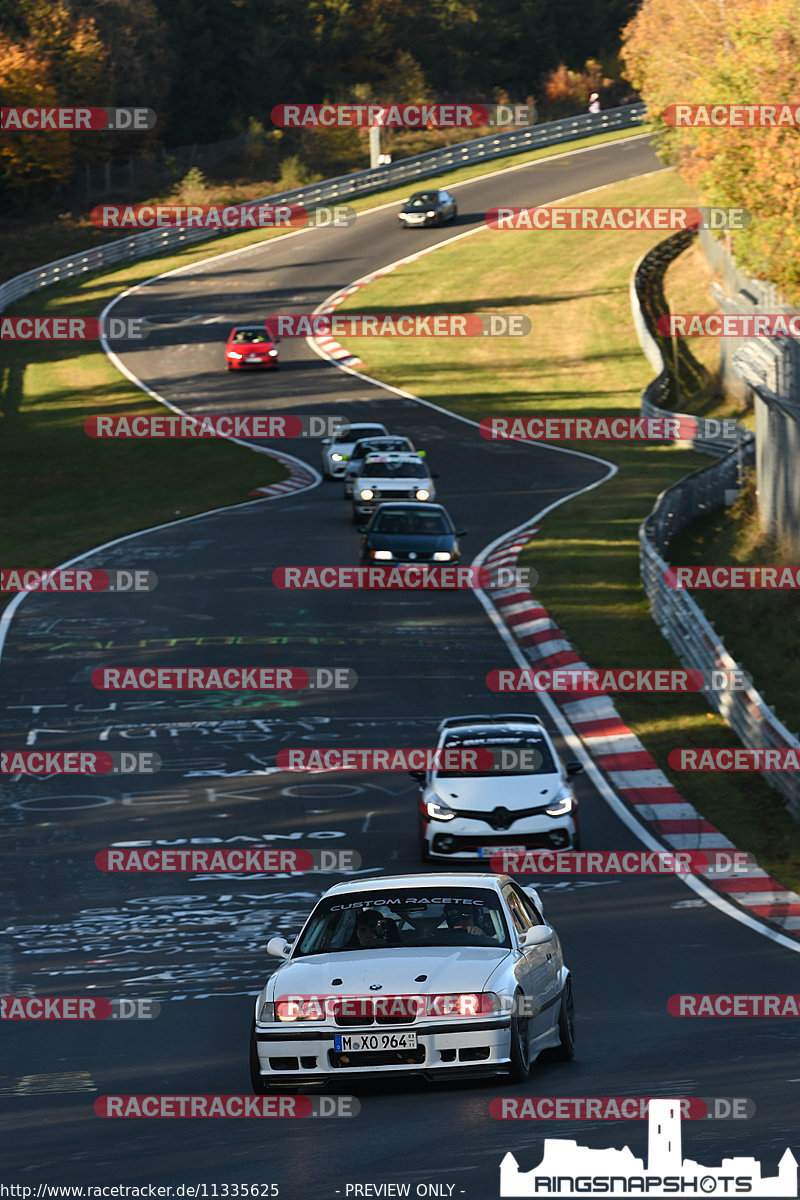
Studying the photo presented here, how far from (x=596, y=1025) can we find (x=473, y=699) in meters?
12.6

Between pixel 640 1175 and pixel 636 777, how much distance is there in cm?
1321

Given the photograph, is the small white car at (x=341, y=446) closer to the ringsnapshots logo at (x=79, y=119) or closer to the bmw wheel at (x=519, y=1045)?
the bmw wheel at (x=519, y=1045)

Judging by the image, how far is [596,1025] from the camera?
11.6m

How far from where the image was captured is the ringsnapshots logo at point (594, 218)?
7419 cm

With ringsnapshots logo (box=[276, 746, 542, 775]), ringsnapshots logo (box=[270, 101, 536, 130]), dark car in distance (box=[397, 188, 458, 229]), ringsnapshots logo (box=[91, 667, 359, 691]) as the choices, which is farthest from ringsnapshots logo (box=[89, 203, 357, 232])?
ringsnapshots logo (box=[276, 746, 542, 775])

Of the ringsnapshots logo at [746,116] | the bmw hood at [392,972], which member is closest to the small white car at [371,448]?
the ringsnapshots logo at [746,116]

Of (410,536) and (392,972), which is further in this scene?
(410,536)

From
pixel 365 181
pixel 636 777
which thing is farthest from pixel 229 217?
pixel 636 777

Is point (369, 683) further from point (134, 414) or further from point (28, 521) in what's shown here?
point (134, 414)

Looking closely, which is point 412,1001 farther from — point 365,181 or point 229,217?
point 365,181

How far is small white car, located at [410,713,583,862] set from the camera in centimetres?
1744

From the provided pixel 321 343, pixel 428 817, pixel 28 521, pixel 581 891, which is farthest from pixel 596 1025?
pixel 321 343

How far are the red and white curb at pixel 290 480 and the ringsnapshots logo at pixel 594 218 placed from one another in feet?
101

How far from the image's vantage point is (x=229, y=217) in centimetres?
8144
